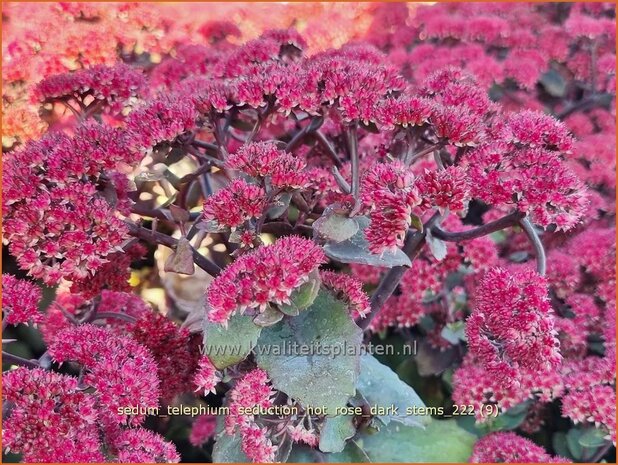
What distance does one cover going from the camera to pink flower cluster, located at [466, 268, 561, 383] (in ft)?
2.87

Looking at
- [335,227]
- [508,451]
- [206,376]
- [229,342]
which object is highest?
[335,227]

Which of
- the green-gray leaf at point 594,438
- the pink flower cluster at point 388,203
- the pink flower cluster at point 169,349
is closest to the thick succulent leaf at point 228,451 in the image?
the pink flower cluster at point 169,349

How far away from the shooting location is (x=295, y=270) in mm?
798

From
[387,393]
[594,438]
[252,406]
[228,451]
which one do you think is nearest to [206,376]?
[252,406]

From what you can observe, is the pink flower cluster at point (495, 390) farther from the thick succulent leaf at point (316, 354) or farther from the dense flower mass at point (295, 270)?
the thick succulent leaf at point (316, 354)

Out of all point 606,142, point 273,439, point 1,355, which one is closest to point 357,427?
point 273,439

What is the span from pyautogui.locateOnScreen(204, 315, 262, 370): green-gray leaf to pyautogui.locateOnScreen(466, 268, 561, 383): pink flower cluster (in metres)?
0.36

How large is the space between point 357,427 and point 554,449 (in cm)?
52

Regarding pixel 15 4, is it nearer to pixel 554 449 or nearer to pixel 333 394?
pixel 333 394

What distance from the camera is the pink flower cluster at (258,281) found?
790mm

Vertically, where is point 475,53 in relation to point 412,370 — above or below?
above

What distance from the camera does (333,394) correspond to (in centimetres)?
86

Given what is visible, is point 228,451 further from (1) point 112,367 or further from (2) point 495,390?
(2) point 495,390

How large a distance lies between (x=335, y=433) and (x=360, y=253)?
0.30 m
